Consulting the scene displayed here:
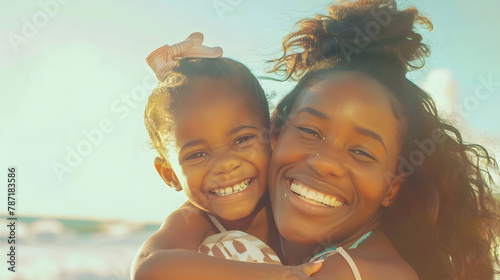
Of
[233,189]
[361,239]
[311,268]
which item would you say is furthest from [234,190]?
[311,268]

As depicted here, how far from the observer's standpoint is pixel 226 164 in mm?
3273

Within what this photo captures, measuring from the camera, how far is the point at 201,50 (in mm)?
3789

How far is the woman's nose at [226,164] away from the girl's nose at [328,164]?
562 millimetres

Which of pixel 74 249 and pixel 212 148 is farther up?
Answer: pixel 212 148

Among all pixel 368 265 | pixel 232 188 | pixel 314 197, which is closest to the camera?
pixel 368 265

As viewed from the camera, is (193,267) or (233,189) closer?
(193,267)

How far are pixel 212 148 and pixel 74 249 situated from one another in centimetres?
981

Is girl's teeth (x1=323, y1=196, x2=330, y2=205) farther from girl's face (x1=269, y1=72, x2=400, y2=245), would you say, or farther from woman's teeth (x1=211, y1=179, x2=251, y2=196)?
woman's teeth (x1=211, y1=179, x2=251, y2=196)

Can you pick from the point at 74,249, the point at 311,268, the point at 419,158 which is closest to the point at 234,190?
the point at 311,268

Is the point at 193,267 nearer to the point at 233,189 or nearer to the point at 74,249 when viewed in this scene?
the point at 233,189

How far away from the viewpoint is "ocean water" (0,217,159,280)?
8.34 meters

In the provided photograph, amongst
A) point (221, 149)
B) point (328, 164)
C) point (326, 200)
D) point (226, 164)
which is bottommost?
point (326, 200)

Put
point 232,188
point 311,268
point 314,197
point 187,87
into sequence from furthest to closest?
point 187,87 → point 232,188 → point 314,197 → point 311,268

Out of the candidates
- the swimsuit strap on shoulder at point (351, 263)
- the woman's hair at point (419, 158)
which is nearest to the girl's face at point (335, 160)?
the woman's hair at point (419, 158)
